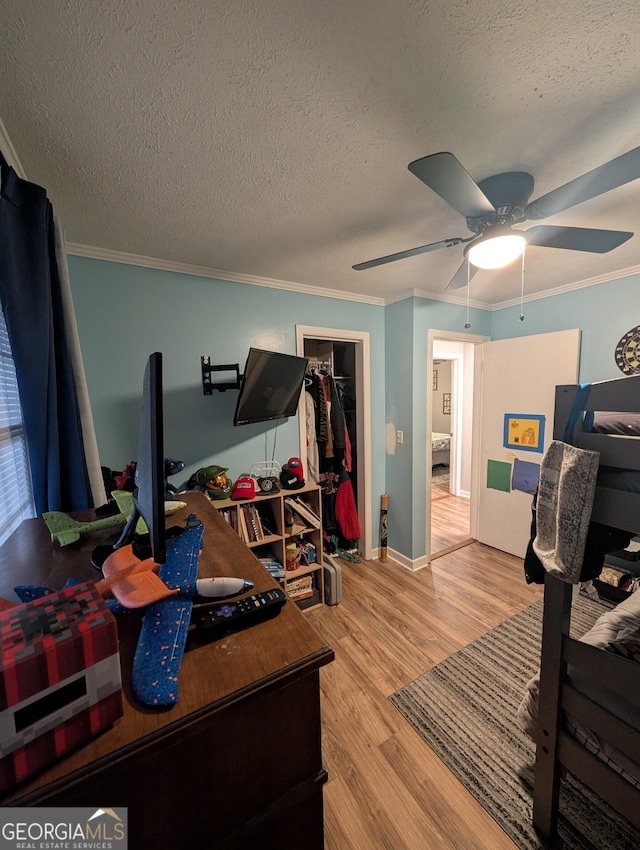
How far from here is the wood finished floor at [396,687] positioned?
1086 millimetres

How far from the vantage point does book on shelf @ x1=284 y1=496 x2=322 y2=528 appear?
225cm

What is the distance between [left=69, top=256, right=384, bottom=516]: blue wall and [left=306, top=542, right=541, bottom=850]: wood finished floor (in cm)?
127

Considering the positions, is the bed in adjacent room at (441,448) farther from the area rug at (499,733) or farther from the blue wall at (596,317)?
the area rug at (499,733)

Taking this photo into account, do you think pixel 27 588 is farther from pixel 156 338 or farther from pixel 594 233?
pixel 594 233

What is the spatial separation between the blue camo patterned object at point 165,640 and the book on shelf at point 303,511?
1.44 metres

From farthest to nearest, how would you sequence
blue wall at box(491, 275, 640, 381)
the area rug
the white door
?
the white door → blue wall at box(491, 275, 640, 381) → the area rug

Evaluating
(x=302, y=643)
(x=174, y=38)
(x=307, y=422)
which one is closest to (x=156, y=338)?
(x=307, y=422)

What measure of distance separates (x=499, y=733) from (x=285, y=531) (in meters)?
1.42

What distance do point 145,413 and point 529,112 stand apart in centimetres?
140

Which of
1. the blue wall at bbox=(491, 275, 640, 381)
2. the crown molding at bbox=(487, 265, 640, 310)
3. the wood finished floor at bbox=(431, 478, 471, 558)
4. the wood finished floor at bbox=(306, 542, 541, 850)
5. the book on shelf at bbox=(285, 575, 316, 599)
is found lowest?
the wood finished floor at bbox=(431, 478, 471, 558)

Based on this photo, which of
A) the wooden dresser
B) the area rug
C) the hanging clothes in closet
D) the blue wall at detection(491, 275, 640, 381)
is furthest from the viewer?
the hanging clothes in closet

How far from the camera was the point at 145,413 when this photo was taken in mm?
786

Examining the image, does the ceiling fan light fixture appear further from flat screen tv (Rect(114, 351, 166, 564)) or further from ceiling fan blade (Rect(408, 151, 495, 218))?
flat screen tv (Rect(114, 351, 166, 564))

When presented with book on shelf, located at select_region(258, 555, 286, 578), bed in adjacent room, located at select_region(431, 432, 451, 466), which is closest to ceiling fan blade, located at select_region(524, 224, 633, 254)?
book on shelf, located at select_region(258, 555, 286, 578)
